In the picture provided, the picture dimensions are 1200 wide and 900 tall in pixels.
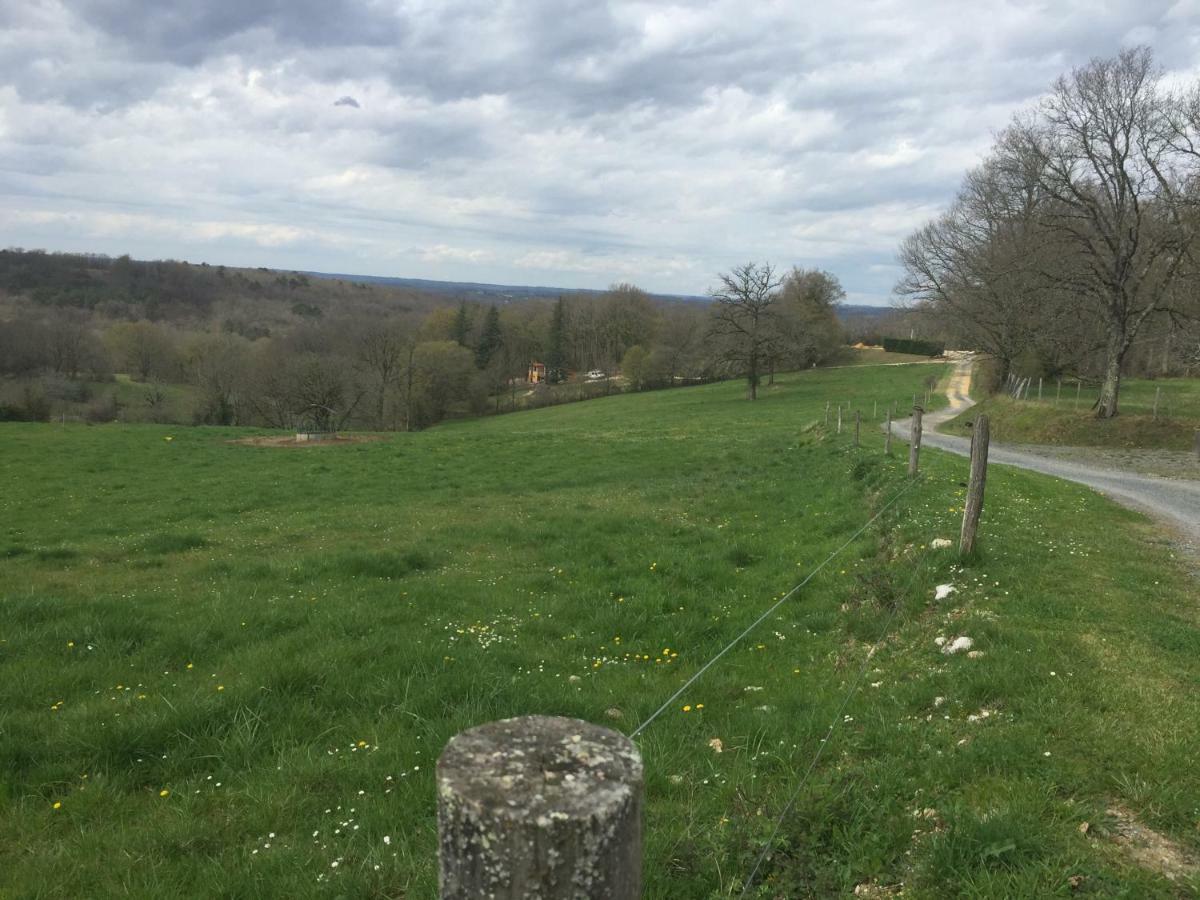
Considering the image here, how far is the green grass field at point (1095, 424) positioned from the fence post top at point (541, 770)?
32.9 meters

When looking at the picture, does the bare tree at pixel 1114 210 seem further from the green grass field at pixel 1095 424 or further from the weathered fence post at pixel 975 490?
the weathered fence post at pixel 975 490

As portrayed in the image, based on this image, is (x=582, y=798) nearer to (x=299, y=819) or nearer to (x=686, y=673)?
(x=299, y=819)

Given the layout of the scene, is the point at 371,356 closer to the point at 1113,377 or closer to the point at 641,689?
the point at 1113,377

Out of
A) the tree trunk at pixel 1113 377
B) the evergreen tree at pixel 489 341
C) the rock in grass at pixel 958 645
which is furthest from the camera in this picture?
the evergreen tree at pixel 489 341

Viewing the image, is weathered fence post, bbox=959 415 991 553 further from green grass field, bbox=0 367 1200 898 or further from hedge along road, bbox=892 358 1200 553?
hedge along road, bbox=892 358 1200 553

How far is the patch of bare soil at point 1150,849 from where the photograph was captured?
379 cm

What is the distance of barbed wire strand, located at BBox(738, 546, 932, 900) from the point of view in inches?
159

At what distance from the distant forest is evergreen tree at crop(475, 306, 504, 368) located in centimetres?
21

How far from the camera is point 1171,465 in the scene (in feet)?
76.9

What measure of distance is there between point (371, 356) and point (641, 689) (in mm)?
74080

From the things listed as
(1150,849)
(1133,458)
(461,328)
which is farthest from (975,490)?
(461,328)

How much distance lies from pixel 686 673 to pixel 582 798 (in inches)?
232

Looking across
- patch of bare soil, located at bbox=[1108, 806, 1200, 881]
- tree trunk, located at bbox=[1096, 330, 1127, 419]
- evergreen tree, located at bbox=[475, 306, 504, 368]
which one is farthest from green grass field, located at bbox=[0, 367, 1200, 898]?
evergreen tree, located at bbox=[475, 306, 504, 368]

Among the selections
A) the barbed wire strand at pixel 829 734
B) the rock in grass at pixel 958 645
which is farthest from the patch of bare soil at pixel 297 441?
the rock in grass at pixel 958 645
